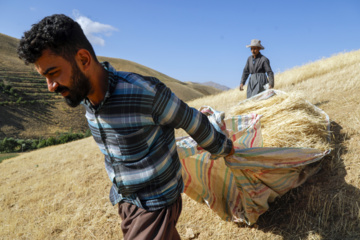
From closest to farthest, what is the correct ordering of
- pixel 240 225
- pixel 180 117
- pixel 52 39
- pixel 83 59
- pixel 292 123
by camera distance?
pixel 52 39 < pixel 83 59 < pixel 180 117 < pixel 240 225 < pixel 292 123

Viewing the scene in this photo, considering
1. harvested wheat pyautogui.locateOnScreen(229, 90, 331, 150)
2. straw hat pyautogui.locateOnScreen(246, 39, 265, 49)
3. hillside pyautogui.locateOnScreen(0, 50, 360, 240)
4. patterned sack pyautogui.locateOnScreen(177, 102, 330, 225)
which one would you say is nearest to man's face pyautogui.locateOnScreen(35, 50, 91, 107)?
patterned sack pyautogui.locateOnScreen(177, 102, 330, 225)

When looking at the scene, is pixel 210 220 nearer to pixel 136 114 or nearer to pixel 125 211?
pixel 125 211

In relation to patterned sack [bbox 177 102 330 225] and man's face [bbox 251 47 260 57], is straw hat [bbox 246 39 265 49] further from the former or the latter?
patterned sack [bbox 177 102 330 225]

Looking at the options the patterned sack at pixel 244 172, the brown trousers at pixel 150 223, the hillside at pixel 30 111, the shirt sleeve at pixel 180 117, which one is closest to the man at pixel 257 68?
the patterned sack at pixel 244 172

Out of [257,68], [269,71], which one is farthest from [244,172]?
[257,68]

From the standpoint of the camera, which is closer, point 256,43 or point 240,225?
point 240,225

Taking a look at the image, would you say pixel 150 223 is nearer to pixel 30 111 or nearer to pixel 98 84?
pixel 98 84

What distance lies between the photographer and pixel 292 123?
295 cm

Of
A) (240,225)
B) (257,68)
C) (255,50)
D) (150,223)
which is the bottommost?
(240,225)

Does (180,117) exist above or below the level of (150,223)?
above

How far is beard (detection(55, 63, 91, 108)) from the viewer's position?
1174 millimetres

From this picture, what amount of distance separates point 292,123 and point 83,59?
8.40ft

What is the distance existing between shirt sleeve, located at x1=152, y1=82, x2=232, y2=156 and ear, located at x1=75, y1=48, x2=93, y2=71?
14.1 inches

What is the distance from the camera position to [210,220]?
9.20 feet
